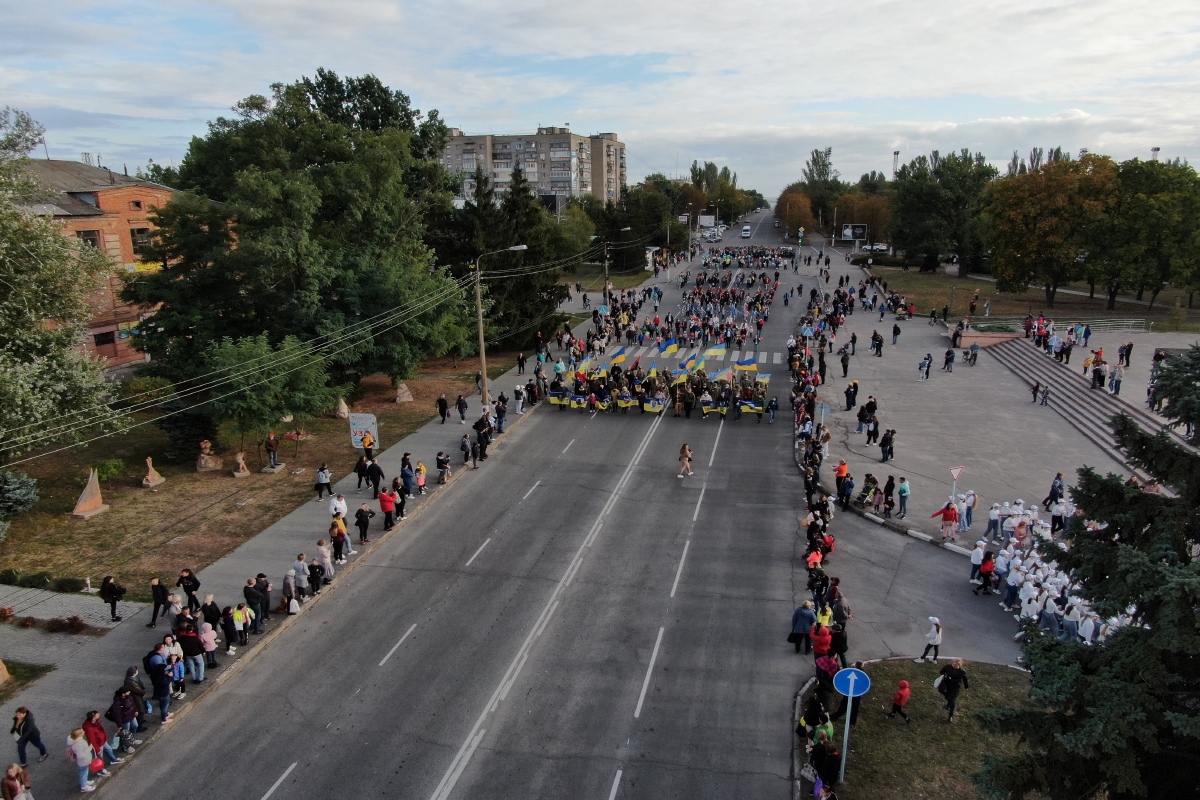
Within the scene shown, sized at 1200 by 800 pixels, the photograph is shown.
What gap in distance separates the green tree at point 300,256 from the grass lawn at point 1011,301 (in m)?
37.4

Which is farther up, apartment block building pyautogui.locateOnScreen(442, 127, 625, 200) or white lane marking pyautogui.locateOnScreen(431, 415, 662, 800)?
apartment block building pyautogui.locateOnScreen(442, 127, 625, 200)

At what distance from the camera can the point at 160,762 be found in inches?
466

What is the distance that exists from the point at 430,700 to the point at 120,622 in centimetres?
765

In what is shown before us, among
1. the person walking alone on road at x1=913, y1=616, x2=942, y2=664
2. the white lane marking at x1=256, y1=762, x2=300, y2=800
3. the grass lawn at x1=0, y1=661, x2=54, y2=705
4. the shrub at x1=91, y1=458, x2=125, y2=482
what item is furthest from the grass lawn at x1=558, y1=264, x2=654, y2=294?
the white lane marking at x1=256, y1=762, x2=300, y2=800

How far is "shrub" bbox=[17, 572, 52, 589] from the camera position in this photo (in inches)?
683

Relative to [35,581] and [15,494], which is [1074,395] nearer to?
[35,581]

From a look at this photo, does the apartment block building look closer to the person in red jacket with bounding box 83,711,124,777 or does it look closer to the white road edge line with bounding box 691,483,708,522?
the white road edge line with bounding box 691,483,708,522

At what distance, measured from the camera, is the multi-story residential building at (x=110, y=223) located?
38.7 m

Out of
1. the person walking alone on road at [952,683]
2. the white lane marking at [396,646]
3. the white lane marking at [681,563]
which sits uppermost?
the person walking alone on road at [952,683]

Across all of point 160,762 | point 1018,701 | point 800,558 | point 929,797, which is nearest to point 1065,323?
point 800,558

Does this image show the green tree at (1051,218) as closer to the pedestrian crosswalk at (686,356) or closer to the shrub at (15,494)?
the pedestrian crosswalk at (686,356)

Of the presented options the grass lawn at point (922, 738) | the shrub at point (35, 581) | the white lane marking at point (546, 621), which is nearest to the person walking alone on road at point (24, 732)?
the shrub at point (35, 581)

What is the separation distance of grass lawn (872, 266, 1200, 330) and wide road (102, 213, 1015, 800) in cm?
3767

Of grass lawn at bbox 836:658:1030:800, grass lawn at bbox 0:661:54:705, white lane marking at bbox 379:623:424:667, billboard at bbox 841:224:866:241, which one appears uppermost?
billboard at bbox 841:224:866:241
